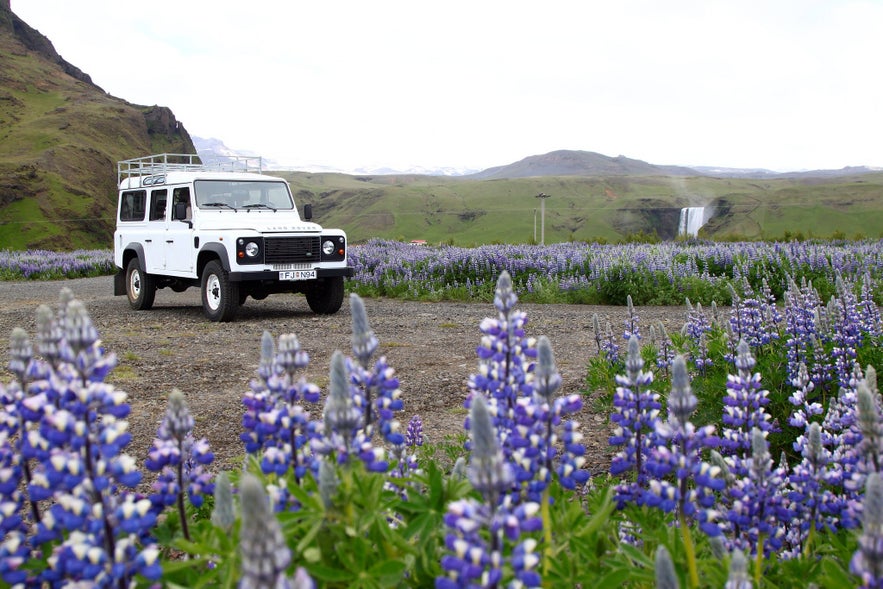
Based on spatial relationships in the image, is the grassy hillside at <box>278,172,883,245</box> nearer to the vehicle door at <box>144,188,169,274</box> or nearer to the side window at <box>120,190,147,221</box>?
the side window at <box>120,190,147,221</box>

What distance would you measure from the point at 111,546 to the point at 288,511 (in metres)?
0.41

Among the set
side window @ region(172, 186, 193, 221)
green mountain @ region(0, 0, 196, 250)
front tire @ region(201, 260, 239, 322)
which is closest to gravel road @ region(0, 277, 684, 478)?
front tire @ region(201, 260, 239, 322)

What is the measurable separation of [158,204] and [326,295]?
3.98 metres

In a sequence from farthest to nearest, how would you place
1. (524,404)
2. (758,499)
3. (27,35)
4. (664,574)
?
(27,35) → (758,499) → (524,404) → (664,574)

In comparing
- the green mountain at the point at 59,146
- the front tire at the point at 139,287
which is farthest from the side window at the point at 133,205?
the green mountain at the point at 59,146

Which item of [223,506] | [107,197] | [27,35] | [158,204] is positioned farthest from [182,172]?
[27,35]

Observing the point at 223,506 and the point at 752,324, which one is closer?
the point at 223,506

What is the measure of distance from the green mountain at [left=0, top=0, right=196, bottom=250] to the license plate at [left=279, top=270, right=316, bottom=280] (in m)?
50.3

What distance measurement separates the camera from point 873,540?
1.37 m

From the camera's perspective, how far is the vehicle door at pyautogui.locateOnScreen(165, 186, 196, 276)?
12.5 m

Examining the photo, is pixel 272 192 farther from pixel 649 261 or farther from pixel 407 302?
pixel 649 261

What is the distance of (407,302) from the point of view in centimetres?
1563

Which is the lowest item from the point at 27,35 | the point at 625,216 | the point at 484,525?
the point at 484,525

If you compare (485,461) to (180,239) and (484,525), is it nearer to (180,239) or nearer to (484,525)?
(484,525)
